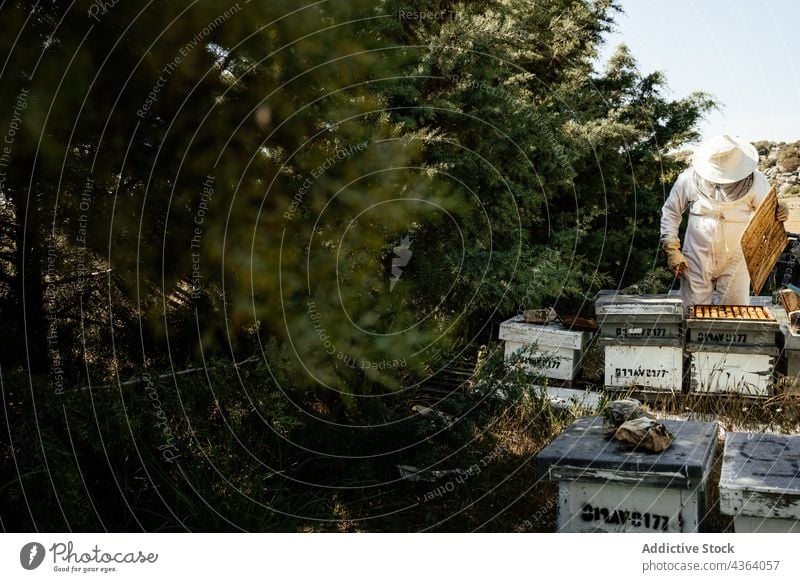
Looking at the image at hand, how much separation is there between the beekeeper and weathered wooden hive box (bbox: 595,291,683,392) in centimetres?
111

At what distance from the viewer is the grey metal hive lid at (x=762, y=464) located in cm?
270

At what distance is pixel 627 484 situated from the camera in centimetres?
297

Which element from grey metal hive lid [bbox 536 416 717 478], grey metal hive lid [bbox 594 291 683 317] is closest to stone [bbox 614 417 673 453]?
grey metal hive lid [bbox 536 416 717 478]

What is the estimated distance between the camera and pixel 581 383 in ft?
18.7

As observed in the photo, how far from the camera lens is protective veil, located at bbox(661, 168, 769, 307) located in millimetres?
5941

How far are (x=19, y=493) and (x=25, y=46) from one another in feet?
5.27

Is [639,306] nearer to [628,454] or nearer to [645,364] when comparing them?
[645,364]

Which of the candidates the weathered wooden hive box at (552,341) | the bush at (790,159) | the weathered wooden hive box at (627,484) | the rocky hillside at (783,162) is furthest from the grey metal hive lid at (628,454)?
the bush at (790,159)

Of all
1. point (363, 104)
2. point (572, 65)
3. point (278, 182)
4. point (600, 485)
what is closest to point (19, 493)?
point (278, 182)

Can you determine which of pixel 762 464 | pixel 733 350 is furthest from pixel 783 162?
pixel 762 464

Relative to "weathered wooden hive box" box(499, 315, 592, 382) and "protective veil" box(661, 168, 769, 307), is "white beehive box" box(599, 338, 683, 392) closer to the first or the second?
"weathered wooden hive box" box(499, 315, 592, 382)

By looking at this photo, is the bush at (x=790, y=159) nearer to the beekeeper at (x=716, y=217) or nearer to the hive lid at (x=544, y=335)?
the beekeeper at (x=716, y=217)

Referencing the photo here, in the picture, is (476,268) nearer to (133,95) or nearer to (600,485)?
(600,485)

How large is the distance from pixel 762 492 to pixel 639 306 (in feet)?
8.39
